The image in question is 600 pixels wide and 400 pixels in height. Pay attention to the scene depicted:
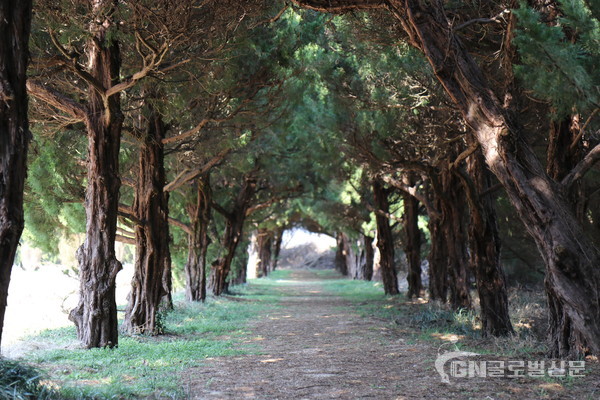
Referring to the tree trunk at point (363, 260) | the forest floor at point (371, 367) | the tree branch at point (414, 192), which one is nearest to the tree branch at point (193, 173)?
the forest floor at point (371, 367)

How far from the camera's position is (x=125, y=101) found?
33.9 ft

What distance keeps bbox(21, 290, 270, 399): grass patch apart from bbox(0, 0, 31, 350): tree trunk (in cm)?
126

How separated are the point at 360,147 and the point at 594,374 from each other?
27.7 feet

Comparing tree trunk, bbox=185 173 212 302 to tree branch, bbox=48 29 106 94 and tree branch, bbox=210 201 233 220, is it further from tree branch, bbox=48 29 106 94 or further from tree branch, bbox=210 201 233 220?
tree branch, bbox=48 29 106 94

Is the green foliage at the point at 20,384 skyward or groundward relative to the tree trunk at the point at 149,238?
groundward

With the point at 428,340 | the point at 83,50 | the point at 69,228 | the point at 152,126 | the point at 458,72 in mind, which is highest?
the point at 83,50

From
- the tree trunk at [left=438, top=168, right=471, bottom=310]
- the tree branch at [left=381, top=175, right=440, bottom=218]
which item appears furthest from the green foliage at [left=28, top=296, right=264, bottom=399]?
the tree branch at [left=381, top=175, right=440, bottom=218]

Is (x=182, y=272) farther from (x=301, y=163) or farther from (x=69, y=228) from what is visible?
(x=69, y=228)

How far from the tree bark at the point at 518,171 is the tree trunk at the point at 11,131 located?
9.52 ft

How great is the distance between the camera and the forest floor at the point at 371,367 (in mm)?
5340

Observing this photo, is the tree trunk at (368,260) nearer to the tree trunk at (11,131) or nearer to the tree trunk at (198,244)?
the tree trunk at (198,244)

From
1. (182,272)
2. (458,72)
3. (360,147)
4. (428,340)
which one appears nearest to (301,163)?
(182,272)

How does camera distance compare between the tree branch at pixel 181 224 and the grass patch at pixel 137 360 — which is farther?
the tree branch at pixel 181 224

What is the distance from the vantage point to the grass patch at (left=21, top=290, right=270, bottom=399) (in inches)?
204
